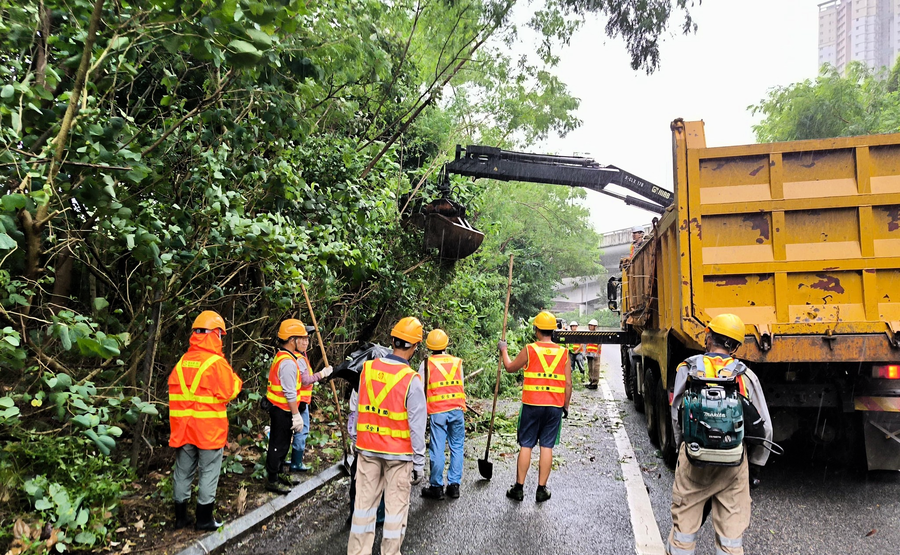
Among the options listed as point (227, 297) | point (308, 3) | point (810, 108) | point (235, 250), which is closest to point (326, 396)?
point (227, 297)

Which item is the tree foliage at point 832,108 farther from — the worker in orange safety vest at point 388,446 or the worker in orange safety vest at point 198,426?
the worker in orange safety vest at point 198,426

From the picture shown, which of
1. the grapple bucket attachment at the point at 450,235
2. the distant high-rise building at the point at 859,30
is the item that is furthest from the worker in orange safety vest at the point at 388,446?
the distant high-rise building at the point at 859,30

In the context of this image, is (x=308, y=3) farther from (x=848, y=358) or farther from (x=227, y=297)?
(x=848, y=358)

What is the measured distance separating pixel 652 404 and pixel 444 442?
3.30 m

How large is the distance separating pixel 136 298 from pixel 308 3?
3165 mm

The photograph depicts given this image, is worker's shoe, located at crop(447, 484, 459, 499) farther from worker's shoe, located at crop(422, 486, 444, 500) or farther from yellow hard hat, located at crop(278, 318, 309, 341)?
yellow hard hat, located at crop(278, 318, 309, 341)

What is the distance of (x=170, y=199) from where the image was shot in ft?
15.9

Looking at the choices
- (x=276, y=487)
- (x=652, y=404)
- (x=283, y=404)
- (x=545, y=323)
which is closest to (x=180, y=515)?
(x=276, y=487)

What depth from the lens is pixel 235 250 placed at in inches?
174

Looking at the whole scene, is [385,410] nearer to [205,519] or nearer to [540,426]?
[205,519]

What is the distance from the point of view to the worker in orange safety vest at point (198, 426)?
4051 millimetres

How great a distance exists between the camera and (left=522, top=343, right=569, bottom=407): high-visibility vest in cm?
524

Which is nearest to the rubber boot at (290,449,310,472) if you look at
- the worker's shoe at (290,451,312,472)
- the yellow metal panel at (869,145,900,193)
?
the worker's shoe at (290,451,312,472)

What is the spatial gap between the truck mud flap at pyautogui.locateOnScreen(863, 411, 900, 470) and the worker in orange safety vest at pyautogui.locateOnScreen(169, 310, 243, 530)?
5432mm
